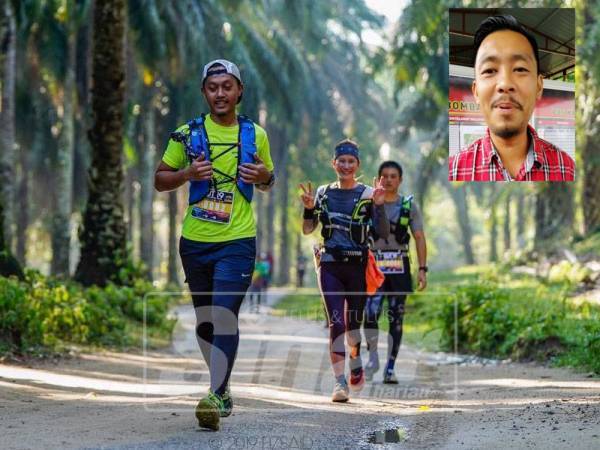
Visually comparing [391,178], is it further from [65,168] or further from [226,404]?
[65,168]

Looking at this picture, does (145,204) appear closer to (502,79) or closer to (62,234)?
(62,234)

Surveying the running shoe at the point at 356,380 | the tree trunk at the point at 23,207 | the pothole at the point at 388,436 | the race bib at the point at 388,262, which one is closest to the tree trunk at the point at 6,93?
the race bib at the point at 388,262

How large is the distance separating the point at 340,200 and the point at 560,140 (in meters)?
2.26

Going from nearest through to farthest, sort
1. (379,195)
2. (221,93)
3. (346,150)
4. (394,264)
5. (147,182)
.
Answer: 1. (221,93)
2. (379,195)
3. (346,150)
4. (394,264)
5. (147,182)

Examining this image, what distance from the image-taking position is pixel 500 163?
9555 millimetres

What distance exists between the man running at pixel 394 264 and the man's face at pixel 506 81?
113cm

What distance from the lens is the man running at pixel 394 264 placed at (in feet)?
32.8

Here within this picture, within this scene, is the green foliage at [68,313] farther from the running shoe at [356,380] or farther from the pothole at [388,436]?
the pothole at [388,436]

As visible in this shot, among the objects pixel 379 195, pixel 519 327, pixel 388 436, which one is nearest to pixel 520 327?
pixel 519 327

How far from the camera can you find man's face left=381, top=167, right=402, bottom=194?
1011 centimetres

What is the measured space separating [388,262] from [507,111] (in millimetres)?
1699

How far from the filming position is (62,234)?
27.2m

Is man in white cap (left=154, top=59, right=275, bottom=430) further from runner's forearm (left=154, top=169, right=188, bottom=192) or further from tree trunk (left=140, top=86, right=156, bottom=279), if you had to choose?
tree trunk (left=140, top=86, right=156, bottom=279)

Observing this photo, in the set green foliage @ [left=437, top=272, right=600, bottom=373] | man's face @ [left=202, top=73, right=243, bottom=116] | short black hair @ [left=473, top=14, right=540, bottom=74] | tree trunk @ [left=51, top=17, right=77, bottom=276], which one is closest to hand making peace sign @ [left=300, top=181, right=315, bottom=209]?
man's face @ [left=202, top=73, right=243, bottom=116]
